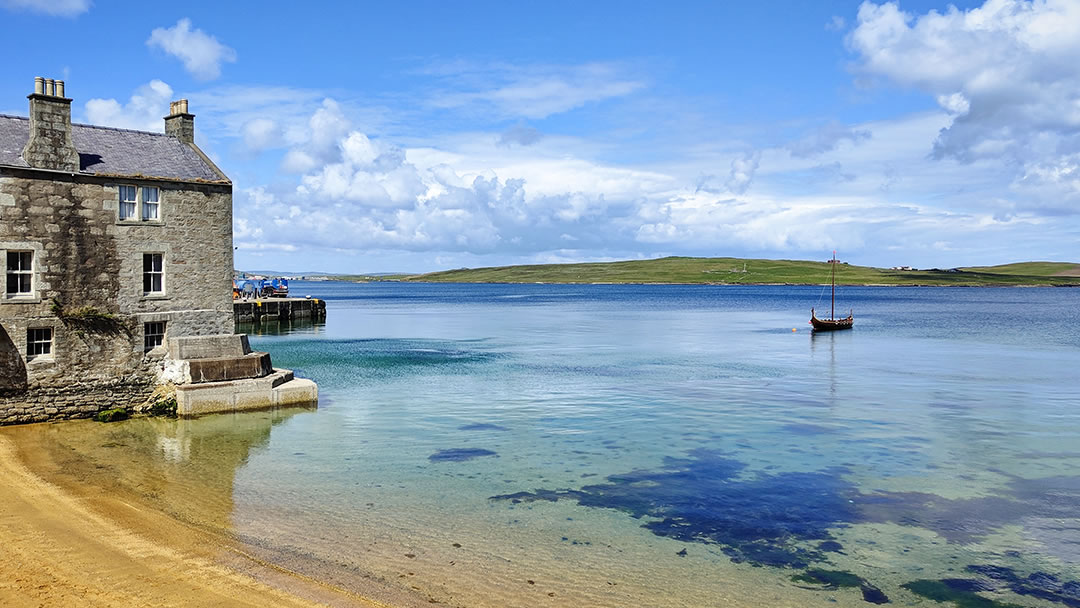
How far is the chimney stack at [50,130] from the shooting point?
25.1 metres

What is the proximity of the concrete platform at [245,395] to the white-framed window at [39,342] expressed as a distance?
4227 millimetres

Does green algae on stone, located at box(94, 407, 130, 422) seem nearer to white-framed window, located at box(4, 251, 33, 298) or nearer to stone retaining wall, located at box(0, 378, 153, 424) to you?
stone retaining wall, located at box(0, 378, 153, 424)

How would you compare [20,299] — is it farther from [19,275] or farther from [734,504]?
[734,504]

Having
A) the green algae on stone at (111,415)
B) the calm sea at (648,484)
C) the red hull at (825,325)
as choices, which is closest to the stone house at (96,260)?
the green algae on stone at (111,415)

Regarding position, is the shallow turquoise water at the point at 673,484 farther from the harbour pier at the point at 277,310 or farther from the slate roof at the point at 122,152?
the harbour pier at the point at 277,310

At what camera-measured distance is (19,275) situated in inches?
985

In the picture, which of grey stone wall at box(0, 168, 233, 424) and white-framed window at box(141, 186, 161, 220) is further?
white-framed window at box(141, 186, 161, 220)

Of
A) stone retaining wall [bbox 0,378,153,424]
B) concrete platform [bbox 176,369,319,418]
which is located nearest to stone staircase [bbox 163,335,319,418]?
concrete platform [bbox 176,369,319,418]

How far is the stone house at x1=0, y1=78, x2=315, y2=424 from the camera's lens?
25.0m

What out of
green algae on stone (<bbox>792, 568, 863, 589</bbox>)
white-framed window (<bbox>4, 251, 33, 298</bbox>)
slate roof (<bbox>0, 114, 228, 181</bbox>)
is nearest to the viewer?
green algae on stone (<bbox>792, 568, 863, 589</bbox>)

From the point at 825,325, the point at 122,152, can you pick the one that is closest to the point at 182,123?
the point at 122,152

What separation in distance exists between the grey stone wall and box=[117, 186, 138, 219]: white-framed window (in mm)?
213

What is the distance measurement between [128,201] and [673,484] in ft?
68.0

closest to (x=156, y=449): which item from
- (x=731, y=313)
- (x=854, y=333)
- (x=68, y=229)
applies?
(x=68, y=229)
